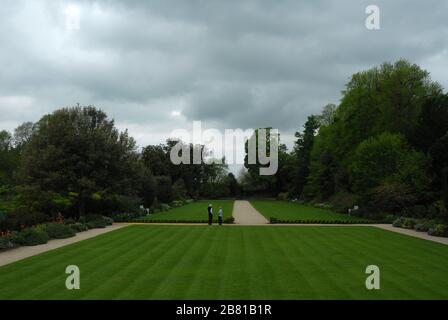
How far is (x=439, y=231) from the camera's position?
2552cm

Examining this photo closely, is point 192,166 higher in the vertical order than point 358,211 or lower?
higher

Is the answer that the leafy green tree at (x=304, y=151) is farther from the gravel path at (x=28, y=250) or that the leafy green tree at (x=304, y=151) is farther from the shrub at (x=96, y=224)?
the gravel path at (x=28, y=250)

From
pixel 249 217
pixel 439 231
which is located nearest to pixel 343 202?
pixel 249 217

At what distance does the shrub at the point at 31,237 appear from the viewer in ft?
66.8

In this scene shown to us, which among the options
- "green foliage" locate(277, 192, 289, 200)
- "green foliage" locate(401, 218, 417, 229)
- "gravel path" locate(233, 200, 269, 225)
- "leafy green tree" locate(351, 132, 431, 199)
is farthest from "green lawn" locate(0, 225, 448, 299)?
"green foliage" locate(277, 192, 289, 200)

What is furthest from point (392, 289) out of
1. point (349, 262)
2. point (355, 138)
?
point (355, 138)

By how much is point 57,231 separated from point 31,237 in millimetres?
2960

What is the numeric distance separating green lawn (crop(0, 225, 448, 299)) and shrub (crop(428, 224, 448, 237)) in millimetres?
3265

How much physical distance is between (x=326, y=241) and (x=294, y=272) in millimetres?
8926

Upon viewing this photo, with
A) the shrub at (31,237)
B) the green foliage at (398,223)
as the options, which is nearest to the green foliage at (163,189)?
the green foliage at (398,223)

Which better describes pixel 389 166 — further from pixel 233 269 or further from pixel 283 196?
pixel 283 196

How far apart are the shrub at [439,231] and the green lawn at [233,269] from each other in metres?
3.27
